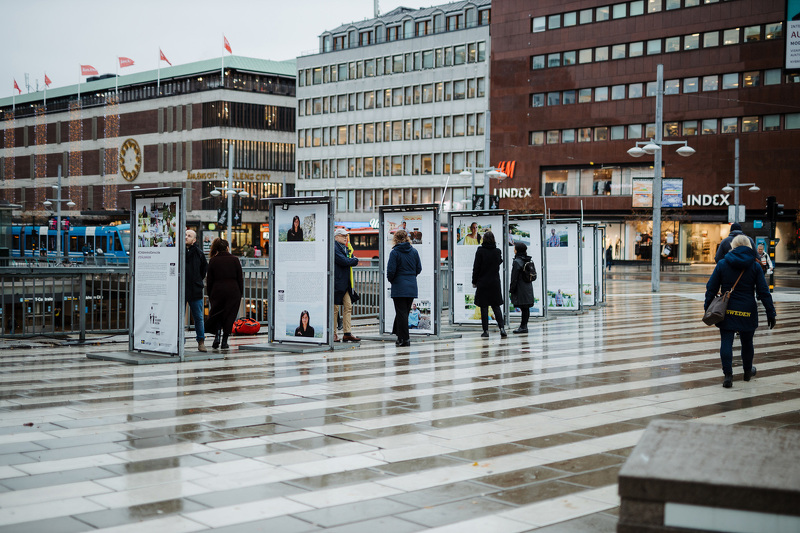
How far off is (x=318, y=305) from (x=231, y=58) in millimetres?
81761

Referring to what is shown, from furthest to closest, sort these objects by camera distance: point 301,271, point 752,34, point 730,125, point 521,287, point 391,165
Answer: point 391,165 → point 730,125 → point 752,34 → point 521,287 → point 301,271

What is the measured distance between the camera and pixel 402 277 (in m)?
15.2

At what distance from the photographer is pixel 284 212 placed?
14258 mm

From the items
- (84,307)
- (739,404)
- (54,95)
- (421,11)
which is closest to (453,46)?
(421,11)

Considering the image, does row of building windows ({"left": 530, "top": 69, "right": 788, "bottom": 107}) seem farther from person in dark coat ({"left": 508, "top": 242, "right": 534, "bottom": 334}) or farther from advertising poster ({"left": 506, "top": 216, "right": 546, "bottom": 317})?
person in dark coat ({"left": 508, "top": 242, "right": 534, "bottom": 334})

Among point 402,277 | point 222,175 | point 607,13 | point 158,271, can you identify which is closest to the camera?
point 158,271

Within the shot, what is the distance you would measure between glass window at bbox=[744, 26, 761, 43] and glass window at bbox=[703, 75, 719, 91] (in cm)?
344

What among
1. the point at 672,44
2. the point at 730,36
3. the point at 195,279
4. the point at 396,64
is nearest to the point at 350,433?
the point at 195,279

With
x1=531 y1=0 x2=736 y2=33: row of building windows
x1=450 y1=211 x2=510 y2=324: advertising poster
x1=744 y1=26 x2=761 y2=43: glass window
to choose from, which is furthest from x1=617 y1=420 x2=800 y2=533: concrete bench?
x1=531 y1=0 x2=736 y2=33: row of building windows

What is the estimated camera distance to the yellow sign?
89.8 meters

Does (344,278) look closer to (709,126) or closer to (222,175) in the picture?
(709,126)

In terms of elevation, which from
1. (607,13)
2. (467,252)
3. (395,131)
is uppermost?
(607,13)

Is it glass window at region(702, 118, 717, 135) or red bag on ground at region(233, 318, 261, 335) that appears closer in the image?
red bag on ground at region(233, 318, 261, 335)

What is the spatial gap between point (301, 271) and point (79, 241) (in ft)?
183
